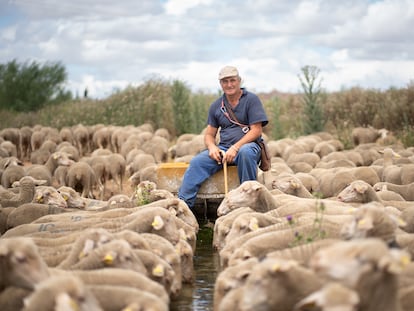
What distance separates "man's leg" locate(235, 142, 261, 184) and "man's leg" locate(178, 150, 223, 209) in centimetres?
47

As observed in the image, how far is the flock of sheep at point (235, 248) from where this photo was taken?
5387 mm

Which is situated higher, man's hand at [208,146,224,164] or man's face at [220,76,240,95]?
man's face at [220,76,240,95]

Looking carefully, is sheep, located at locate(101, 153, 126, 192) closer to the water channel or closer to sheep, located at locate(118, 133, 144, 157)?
sheep, located at locate(118, 133, 144, 157)

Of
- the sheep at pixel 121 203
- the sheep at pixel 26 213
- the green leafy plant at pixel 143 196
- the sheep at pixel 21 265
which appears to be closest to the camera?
the sheep at pixel 21 265

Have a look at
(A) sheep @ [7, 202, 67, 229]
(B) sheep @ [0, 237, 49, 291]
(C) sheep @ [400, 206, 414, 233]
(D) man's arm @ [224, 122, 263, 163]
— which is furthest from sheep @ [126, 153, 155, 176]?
(B) sheep @ [0, 237, 49, 291]

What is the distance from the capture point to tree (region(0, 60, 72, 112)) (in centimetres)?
4125

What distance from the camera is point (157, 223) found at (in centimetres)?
841

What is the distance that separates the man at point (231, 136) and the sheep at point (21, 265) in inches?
217

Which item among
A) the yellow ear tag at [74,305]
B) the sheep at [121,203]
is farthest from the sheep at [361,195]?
the yellow ear tag at [74,305]

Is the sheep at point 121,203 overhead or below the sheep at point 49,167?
below

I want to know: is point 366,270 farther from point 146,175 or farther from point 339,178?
point 146,175

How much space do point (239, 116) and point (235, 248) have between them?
13.2 feet

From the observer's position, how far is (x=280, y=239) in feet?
25.0

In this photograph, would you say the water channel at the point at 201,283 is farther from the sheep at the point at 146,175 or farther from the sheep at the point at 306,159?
the sheep at the point at 306,159
